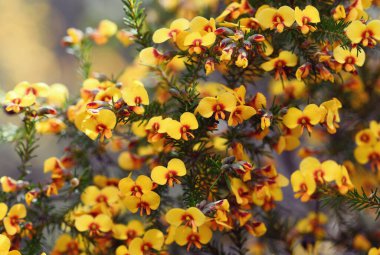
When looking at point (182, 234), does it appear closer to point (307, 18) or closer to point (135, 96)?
point (135, 96)

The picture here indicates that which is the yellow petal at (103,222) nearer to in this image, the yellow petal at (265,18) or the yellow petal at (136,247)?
the yellow petal at (136,247)

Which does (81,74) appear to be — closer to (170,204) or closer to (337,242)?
(170,204)

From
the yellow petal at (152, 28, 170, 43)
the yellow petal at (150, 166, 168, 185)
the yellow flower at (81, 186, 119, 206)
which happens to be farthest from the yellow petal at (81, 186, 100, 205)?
the yellow petal at (152, 28, 170, 43)

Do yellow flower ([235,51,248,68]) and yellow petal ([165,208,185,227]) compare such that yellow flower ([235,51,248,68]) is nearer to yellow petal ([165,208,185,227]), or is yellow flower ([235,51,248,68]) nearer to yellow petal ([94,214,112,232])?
yellow petal ([165,208,185,227])

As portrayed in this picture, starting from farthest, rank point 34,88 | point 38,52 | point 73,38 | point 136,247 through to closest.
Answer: point 38,52, point 73,38, point 34,88, point 136,247

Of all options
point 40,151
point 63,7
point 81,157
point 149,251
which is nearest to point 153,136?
point 149,251

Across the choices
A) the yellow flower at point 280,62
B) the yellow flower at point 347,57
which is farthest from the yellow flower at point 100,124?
the yellow flower at point 347,57

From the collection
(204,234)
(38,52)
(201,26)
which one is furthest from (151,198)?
(38,52)
